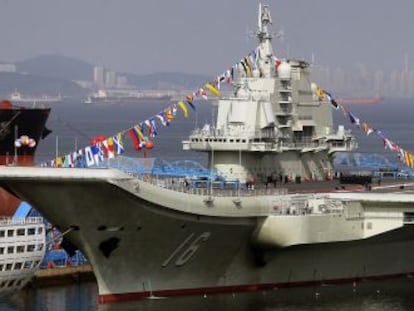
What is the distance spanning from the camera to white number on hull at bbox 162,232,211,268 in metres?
37.8

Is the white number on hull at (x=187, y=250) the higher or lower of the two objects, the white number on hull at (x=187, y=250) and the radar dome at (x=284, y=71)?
the lower

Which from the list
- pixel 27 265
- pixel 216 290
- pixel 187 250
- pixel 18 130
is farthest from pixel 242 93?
pixel 18 130

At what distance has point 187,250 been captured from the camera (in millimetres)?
38000

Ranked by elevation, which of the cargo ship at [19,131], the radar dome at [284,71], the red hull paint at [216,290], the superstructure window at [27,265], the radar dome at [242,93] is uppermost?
the radar dome at [284,71]

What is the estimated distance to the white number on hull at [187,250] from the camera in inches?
1486

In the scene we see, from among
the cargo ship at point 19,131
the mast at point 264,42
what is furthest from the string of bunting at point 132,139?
the cargo ship at point 19,131

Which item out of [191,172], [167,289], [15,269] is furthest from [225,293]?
[15,269]

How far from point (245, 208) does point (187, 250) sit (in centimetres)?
230

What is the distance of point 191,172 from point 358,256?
6.68 meters

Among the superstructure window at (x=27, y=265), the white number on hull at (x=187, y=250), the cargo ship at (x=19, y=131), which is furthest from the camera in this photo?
the cargo ship at (x=19, y=131)

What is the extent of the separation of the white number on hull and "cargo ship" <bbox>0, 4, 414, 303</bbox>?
0.04 m

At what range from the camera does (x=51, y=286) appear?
42.6m

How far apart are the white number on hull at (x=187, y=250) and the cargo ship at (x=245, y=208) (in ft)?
0.15

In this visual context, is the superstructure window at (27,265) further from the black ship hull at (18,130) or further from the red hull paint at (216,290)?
the black ship hull at (18,130)
